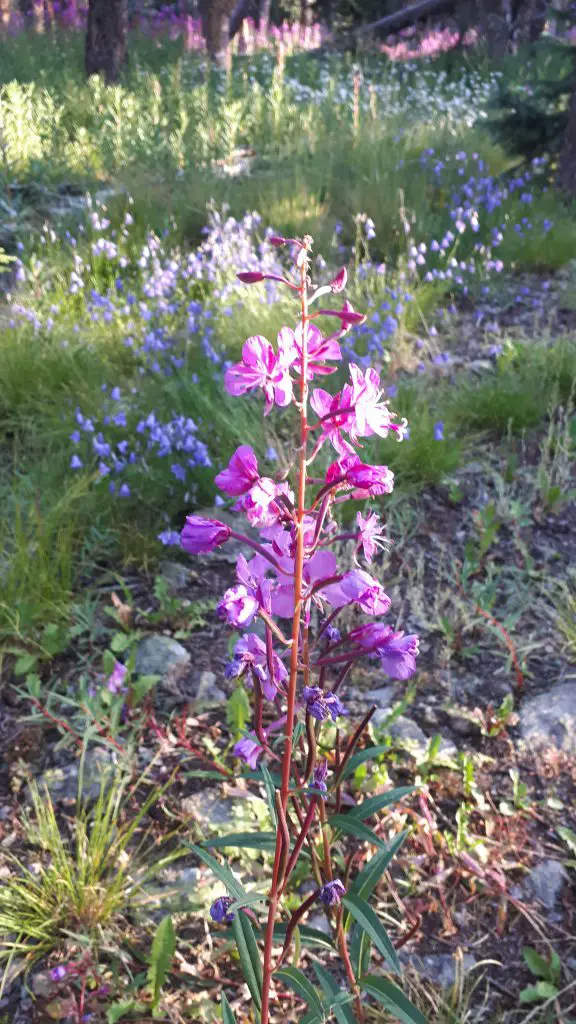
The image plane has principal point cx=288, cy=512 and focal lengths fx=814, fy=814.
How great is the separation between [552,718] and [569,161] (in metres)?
5.09

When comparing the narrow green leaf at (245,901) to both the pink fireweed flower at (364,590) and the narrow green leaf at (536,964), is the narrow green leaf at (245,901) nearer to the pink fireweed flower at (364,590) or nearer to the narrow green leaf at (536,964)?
the pink fireweed flower at (364,590)

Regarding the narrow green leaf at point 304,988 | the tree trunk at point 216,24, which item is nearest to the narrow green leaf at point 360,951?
the narrow green leaf at point 304,988

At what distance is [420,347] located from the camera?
452 centimetres

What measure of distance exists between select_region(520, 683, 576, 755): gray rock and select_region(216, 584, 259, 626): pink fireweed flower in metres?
1.49

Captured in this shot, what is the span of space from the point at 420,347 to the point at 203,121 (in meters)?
5.12

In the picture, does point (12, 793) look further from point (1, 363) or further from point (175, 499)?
point (1, 363)

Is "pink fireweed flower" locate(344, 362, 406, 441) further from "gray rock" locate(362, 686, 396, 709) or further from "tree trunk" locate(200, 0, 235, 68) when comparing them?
"tree trunk" locate(200, 0, 235, 68)

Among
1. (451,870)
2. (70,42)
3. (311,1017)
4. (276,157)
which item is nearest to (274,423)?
(451,870)

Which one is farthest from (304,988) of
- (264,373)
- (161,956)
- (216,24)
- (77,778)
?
(216,24)

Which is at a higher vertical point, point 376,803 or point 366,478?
point 366,478

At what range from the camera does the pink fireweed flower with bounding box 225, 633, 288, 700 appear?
124cm

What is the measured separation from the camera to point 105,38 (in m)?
9.69

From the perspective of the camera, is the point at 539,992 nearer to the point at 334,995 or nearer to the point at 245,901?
the point at 334,995

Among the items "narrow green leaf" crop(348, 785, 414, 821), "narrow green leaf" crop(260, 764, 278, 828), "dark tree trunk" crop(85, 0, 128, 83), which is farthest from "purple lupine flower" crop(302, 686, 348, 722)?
"dark tree trunk" crop(85, 0, 128, 83)
